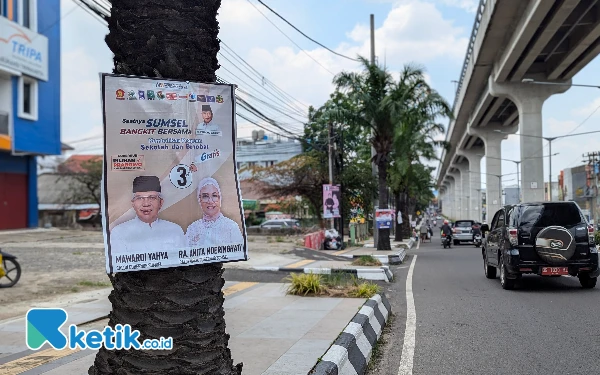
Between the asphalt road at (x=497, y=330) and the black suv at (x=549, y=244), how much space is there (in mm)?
433

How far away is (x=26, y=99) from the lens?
3153cm

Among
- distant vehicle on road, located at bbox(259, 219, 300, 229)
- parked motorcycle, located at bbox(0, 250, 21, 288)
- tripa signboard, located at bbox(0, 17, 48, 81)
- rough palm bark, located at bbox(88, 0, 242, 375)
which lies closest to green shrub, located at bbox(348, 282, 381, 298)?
rough palm bark, located at bbox(88, 0, 242, 375)

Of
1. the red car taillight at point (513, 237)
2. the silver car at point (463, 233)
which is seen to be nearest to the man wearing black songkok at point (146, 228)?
the red car taillight at point (513, 237)

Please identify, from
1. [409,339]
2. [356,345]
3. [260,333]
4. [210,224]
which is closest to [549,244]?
[409,339]

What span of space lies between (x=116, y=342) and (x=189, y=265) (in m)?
0.63

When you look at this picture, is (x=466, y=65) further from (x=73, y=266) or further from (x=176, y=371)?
(x=176, y=371)

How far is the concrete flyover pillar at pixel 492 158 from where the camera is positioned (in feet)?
176

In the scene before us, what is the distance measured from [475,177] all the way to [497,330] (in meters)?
70.4

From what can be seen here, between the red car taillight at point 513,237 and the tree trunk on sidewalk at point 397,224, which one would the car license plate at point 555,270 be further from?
the tree trunk on sidewalk at point 397,224

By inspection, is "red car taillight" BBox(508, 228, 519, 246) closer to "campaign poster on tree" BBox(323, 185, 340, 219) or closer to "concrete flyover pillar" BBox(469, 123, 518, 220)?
"campaign poster on tree" BBox(323, 185, 340, 219)

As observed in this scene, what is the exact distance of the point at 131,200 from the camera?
329 centimetres

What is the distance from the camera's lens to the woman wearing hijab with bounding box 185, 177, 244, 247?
3.46 meters

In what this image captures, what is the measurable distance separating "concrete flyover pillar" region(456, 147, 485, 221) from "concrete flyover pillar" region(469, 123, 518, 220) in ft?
42.9

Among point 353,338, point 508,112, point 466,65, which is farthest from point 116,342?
point 508,112
